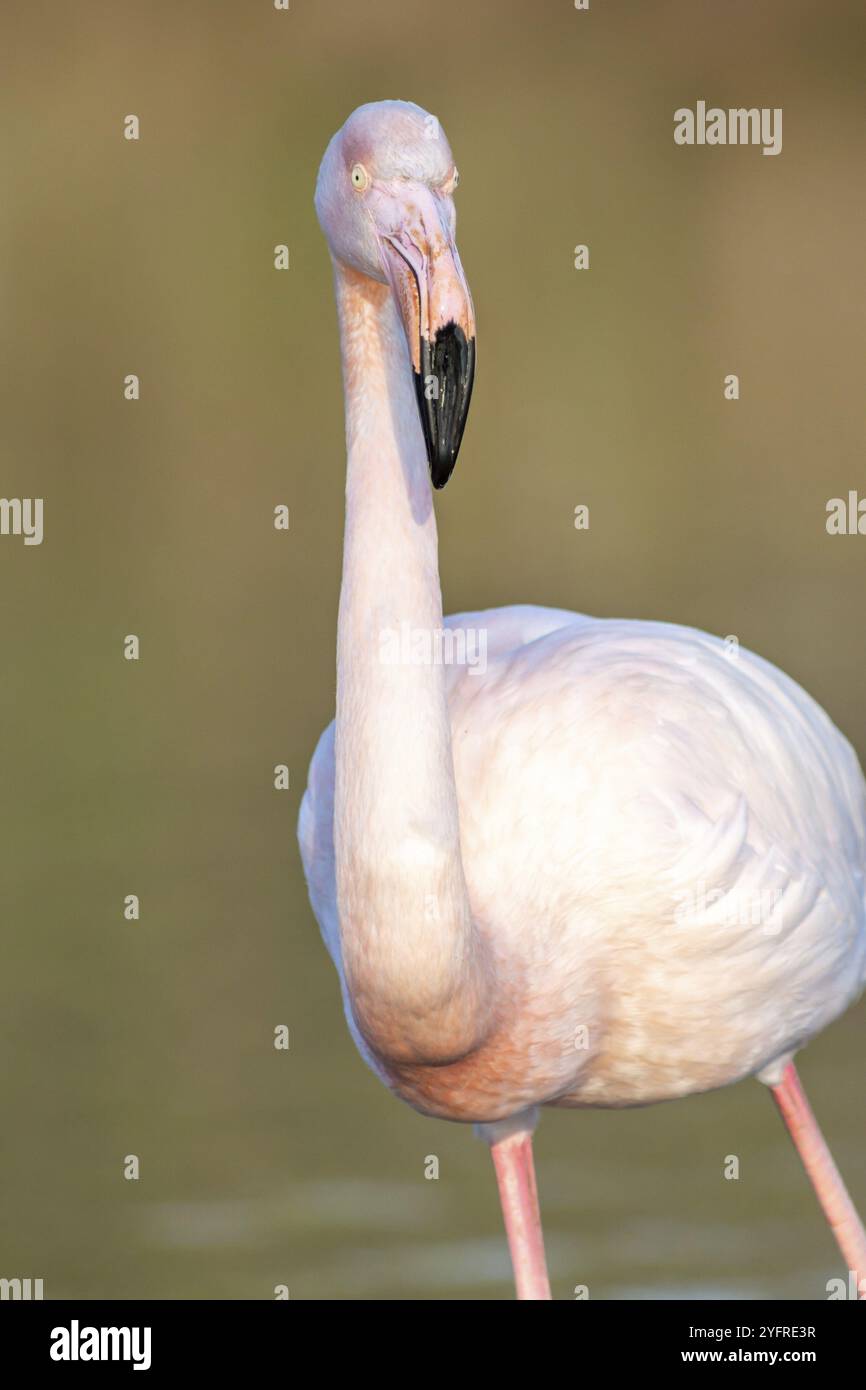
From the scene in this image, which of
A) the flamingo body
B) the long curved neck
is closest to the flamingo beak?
the long curved neck

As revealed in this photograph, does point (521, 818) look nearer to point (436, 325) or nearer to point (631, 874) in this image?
point (631, 874)

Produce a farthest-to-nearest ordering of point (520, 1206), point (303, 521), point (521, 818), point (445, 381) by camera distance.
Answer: point (303, 521) < point (520, 1206) < point (521, 818) < point (445, 381)

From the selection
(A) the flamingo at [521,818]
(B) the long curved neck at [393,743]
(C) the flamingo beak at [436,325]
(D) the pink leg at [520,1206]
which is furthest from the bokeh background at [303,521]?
(C) the flamingo beak at [436,325]

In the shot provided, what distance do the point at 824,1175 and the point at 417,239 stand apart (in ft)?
6.81

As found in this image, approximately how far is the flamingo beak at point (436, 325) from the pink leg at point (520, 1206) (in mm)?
1572

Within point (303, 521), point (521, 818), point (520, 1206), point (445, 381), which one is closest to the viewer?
point (445, 381)

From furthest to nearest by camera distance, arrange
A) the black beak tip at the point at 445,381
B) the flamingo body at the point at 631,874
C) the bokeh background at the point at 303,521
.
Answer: the bokeh background at the point at 303,521, the flamingo body at the point at 631,874, the black beak tip at the point at 445,381

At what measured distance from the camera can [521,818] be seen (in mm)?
3602

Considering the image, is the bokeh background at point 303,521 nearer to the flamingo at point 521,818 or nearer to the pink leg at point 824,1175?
the pink leg at point 824,1175

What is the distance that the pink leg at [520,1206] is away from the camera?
404 centimetres

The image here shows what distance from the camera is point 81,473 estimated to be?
47.9 feet

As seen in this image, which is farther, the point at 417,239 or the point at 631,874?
the point at 631,874

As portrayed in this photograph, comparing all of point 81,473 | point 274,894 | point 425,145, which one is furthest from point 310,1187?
point 81,473

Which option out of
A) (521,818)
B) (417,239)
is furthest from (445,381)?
(521,818)
